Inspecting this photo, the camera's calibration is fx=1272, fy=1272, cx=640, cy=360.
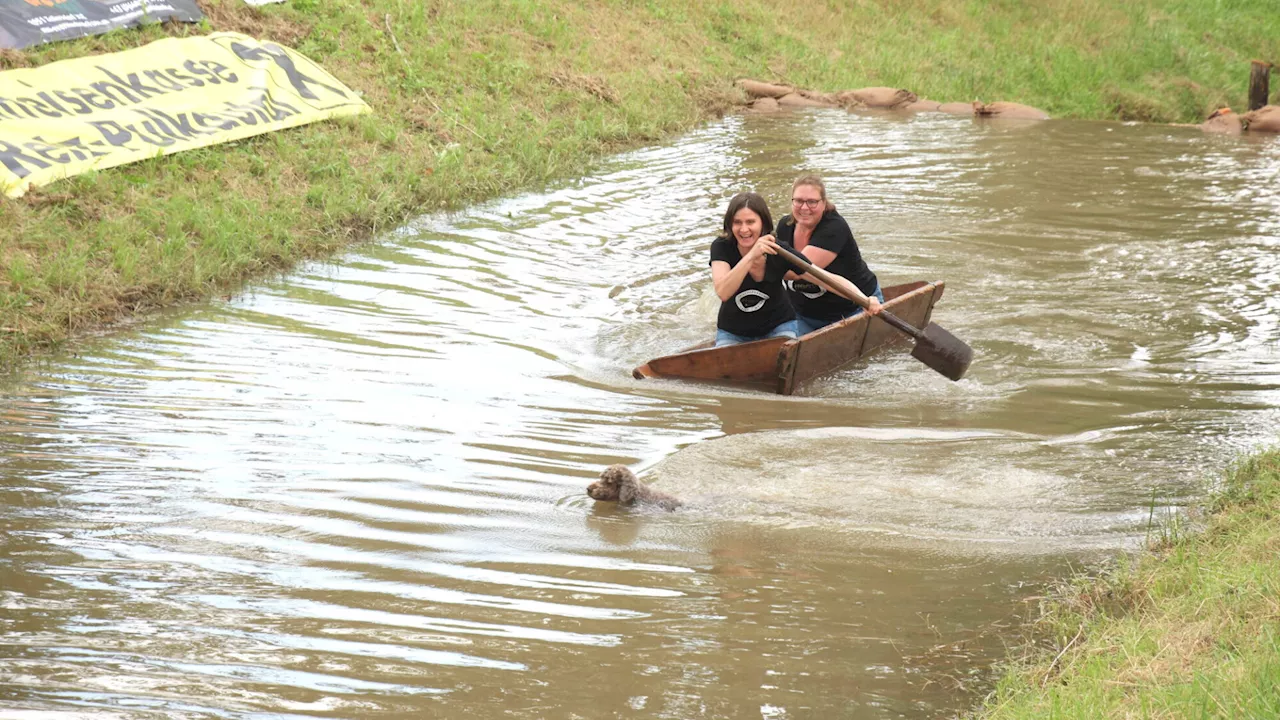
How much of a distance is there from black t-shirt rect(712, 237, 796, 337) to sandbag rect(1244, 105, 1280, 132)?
14.1 metres

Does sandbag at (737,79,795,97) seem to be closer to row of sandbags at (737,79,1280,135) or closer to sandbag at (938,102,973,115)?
row of sandbags at (737,79,1280,135)

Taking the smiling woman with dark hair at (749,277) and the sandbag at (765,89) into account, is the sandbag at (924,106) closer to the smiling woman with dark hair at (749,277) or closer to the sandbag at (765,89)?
the sandbag at (765,89)

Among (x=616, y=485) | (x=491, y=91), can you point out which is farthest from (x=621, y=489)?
(x=491, y=91)

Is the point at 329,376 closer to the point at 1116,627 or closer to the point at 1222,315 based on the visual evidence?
the point at 1116,627

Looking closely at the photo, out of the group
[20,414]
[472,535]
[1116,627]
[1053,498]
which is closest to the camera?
[1116,627]

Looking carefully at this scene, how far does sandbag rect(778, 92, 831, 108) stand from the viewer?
2131 centimetres

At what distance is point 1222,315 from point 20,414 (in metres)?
8.06

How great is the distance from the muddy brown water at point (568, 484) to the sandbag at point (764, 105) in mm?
9675

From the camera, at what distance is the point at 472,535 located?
5.22 m

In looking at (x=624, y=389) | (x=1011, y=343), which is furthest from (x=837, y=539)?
(x=1011, y=343)

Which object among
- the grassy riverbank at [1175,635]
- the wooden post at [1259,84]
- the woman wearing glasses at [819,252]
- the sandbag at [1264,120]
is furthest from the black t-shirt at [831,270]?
the wooden post at [1259,84]

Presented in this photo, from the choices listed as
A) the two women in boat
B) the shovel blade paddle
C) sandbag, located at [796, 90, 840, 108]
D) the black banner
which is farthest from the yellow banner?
sandbag, located at [796, 90, 840, 108]

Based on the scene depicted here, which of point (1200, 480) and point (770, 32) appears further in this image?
point (770, 32)

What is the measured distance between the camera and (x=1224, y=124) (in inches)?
779
